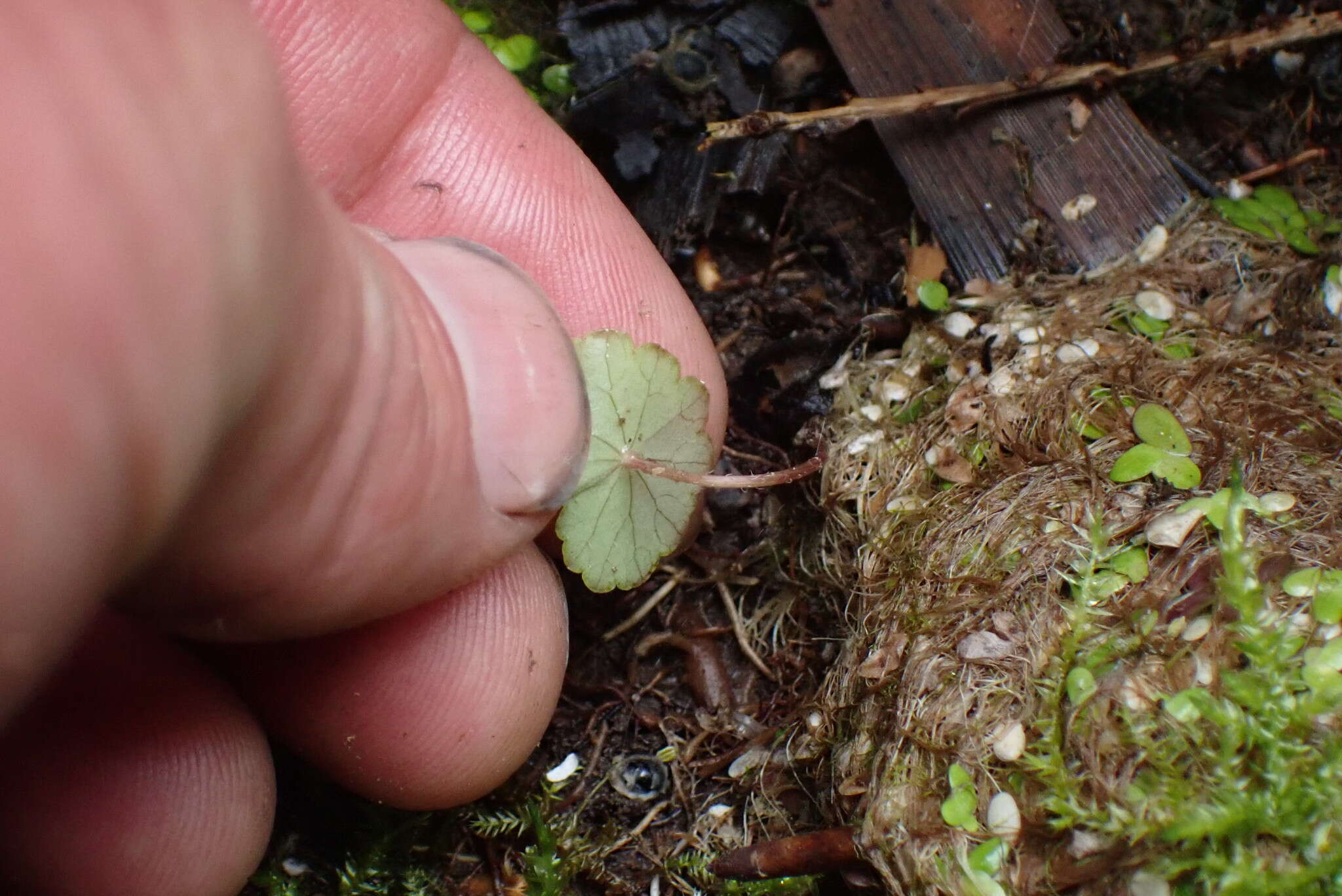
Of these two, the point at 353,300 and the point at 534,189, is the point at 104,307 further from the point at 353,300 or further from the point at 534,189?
the point at 534,189

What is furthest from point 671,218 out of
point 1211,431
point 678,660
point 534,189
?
point 1211,431

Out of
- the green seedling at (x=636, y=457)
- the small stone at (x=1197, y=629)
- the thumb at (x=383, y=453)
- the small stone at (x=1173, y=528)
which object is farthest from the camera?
the green seedling at (x=636, y=457)

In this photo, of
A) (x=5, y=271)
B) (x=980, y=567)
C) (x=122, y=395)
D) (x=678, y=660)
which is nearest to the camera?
(x=5, y=271)

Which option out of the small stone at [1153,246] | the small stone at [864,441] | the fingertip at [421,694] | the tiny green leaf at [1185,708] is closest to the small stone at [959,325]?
the small stone at [864,441]

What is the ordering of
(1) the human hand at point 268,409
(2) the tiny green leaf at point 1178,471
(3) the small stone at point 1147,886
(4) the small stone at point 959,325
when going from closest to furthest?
(1) the human hand at point 268,409
(3) the small stone at point 1147,886
(2) the tiny green leaf at point 1178,471
(4) the small stone at point 959,325

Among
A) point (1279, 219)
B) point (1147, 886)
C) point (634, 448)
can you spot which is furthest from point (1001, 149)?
point (1147, 886)

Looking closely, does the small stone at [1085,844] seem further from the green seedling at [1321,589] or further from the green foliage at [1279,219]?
the green foliage at [1279,219]
